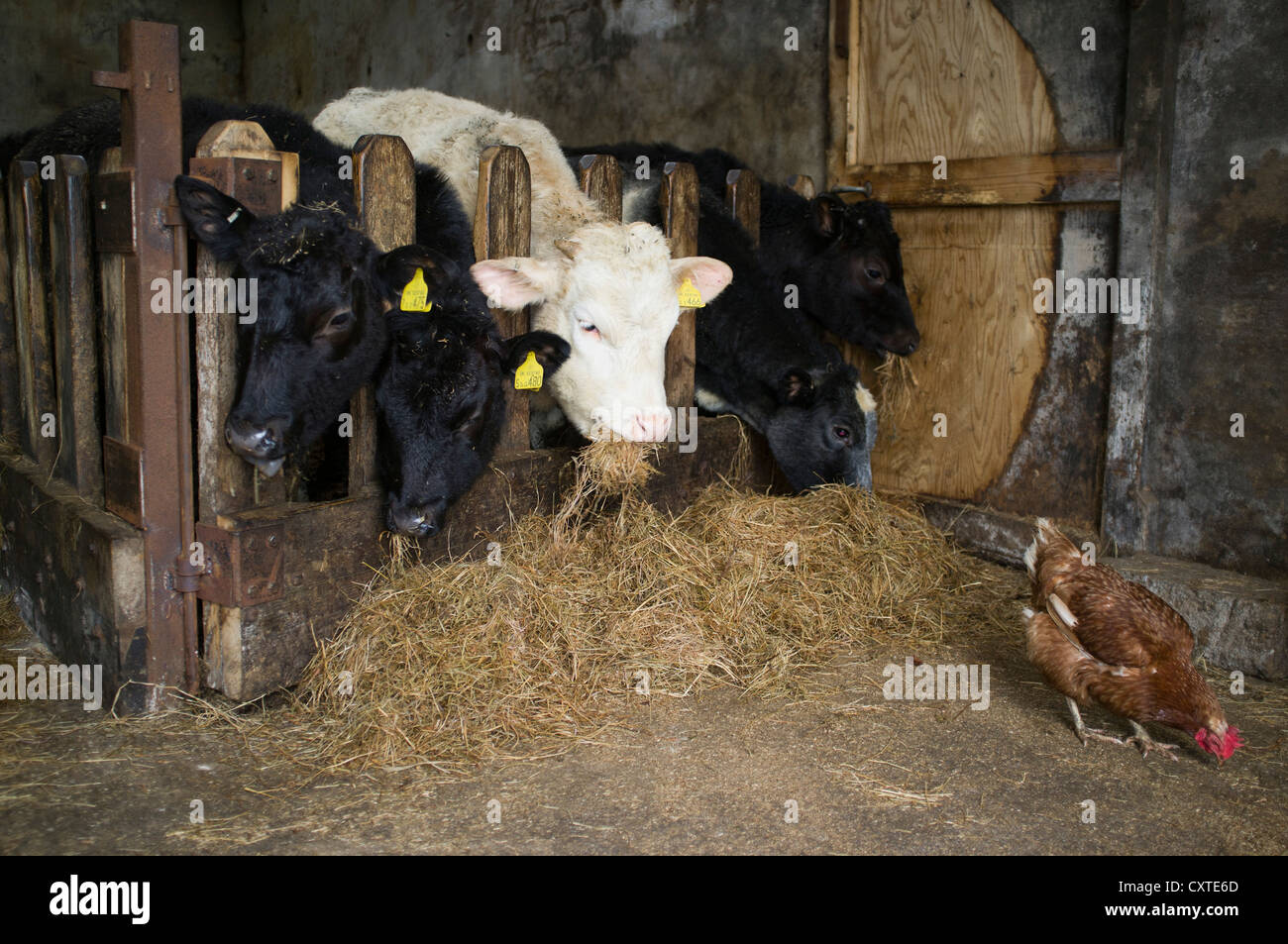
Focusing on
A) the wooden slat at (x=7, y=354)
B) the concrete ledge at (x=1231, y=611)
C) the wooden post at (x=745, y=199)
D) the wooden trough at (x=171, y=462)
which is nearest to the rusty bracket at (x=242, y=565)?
the wooden trough at (x=171, y=462)

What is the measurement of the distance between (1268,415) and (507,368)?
3.08m

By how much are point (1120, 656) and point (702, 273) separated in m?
2.35

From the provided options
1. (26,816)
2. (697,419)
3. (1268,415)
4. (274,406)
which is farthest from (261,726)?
(1268,415)

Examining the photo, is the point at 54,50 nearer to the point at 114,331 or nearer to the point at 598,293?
the point at 114,331

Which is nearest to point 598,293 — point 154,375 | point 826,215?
point 154,375

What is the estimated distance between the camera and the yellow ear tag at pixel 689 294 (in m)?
4.72

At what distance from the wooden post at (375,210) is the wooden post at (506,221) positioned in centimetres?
34

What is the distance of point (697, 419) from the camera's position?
5.21 meters

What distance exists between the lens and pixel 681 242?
198 inches

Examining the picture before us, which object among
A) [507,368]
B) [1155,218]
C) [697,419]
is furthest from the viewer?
[697,419]

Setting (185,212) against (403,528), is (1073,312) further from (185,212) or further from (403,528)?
(185,212)

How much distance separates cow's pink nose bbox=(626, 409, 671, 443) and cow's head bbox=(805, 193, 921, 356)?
211 centimetres

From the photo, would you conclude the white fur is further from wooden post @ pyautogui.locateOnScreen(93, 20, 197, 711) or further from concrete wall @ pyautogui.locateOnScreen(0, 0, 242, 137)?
concrete wall @ pyautogui.locateOnScreen(0, 0, 242, 137)
